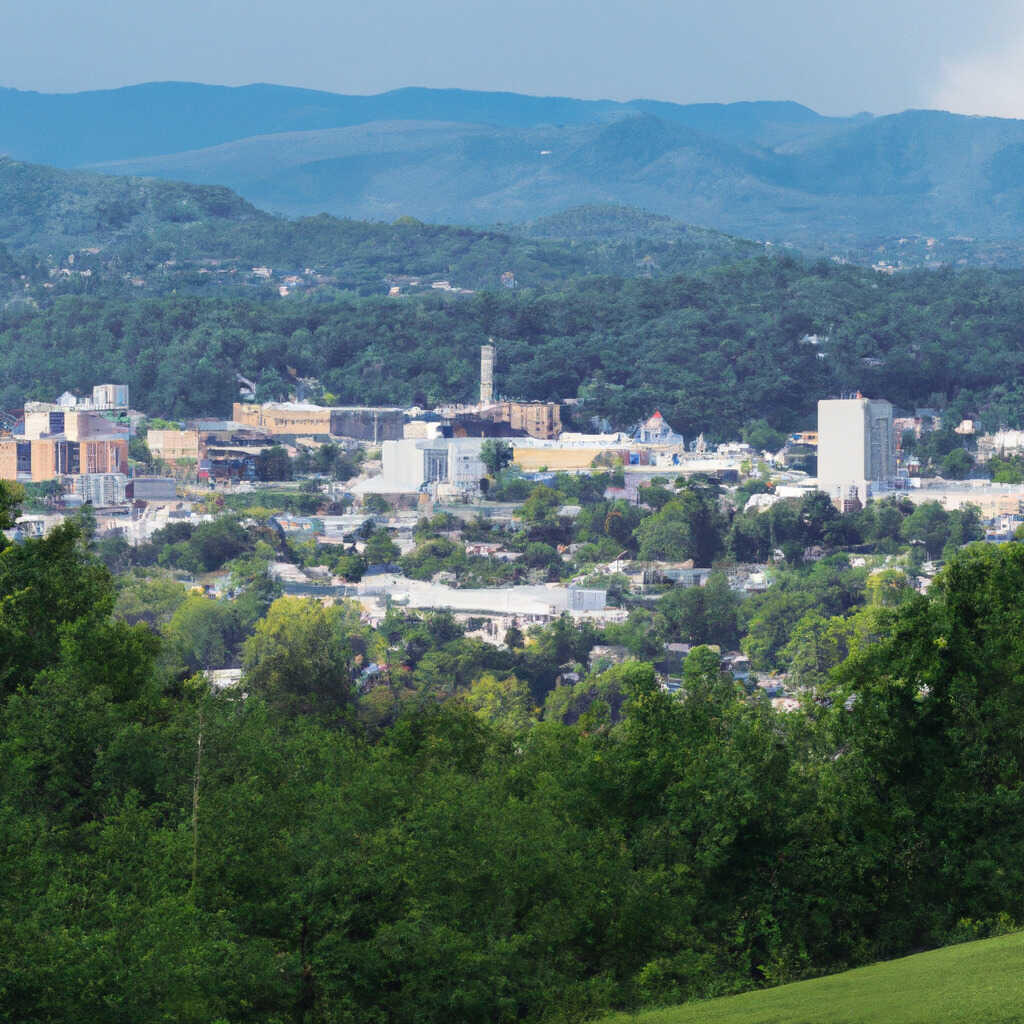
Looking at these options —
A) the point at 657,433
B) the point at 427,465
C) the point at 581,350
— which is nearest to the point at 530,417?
the point at 657,433

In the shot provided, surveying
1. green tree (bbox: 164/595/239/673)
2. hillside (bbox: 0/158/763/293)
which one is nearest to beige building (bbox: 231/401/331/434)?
hillside (bbox: 0/158/763/293)

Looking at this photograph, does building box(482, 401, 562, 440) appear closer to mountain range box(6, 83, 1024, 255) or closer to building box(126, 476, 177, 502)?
building box(126, 476, 177, 502)

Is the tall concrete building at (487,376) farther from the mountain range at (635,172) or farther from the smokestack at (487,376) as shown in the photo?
the mountain range at (635,172)

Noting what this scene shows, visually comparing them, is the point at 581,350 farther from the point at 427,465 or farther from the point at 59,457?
the point at 59,457

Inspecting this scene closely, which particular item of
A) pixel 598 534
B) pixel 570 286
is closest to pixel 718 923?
pixel 598 534

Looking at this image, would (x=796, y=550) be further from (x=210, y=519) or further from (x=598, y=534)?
(x=210, y=519)

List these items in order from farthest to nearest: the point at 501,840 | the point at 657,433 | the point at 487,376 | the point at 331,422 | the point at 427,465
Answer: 1. the point at 487,376
2. the point at 657,433
3. the point at 331,422
4. the point at 427,465
5. the point at 501,840
